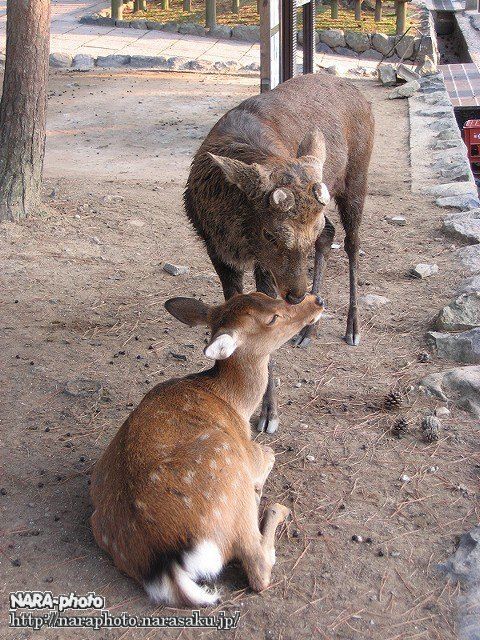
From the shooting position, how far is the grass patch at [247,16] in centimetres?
1570

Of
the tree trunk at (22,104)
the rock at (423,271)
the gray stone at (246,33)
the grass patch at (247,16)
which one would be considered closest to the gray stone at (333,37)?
the grass patch at (247,16)

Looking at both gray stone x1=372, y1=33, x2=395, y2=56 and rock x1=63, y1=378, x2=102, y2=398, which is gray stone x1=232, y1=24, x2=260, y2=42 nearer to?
gray stone x1=372, y1=33, x2=395, y2=56

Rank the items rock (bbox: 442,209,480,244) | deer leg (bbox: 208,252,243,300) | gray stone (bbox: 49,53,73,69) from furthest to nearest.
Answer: gray stone (bbox: 49,53,73,69) < rock (bbox: 442,209,480,244) < deer leg (bbox: 208,252,243,300)

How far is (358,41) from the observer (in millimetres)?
14523

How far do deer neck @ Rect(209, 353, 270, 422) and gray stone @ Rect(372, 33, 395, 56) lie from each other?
11.8m

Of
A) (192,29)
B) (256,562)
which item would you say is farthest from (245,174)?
(192,29)

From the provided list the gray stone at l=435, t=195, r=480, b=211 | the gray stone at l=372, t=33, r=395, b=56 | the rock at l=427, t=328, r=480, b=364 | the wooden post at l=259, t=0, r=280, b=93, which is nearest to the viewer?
the rock at l=427, t=328, r=480, b=364

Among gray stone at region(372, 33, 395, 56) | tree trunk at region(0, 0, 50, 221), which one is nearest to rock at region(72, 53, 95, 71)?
gray stone at region(372, 33, 395, 56)

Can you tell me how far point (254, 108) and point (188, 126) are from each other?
5.38 meters

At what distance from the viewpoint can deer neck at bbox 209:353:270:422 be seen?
360 cm

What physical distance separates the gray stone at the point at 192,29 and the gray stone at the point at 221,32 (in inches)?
6.6

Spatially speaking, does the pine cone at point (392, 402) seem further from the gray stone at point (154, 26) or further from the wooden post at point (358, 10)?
the wooden post at point (358, 10)

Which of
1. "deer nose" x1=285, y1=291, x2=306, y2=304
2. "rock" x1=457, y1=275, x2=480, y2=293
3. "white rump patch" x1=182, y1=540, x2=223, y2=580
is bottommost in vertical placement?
"rock" x1=457, y1=275, x2=480, y2=293

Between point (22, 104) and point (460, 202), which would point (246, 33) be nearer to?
point (460, 202)
